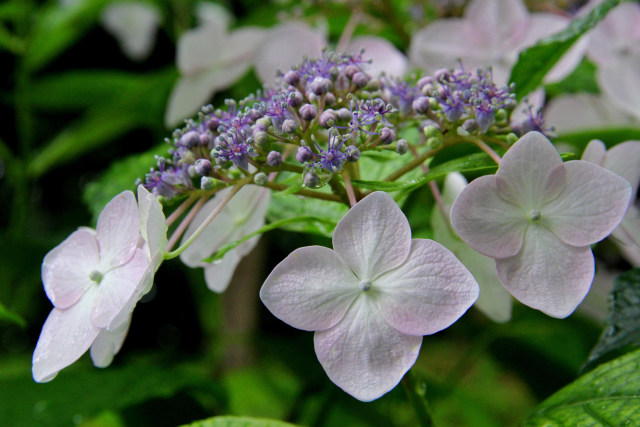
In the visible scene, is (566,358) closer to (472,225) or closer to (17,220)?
(472,225)

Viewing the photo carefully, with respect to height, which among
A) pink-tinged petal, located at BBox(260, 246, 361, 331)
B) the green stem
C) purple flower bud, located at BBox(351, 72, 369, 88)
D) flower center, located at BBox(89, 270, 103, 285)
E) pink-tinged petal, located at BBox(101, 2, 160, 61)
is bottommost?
pink-tinged petal, located at BBox(101, 2, 160, 61)

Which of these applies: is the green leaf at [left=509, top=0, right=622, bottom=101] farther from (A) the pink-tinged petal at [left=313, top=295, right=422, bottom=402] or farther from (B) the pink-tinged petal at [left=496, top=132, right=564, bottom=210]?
(A) the pink-tinged petal at [left=313, top=295, right=422, bottom=402]

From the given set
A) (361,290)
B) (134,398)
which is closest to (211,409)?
(134,398)

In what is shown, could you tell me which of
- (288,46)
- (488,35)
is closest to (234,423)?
(288,46)

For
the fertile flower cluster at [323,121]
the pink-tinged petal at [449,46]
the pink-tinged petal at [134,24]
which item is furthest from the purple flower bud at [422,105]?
the pink-tinged petal at [134,24]

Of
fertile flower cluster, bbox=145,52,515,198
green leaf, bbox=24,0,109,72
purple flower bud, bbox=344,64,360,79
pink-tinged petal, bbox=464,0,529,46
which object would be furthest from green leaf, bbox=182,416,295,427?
green leaf, bbox=24,0,109,72

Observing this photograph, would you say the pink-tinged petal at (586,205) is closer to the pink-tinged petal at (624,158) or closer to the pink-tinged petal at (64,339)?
the pink-tinged petal at (624,158)

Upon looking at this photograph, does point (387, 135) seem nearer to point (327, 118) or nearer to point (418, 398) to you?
point (327, 118)
